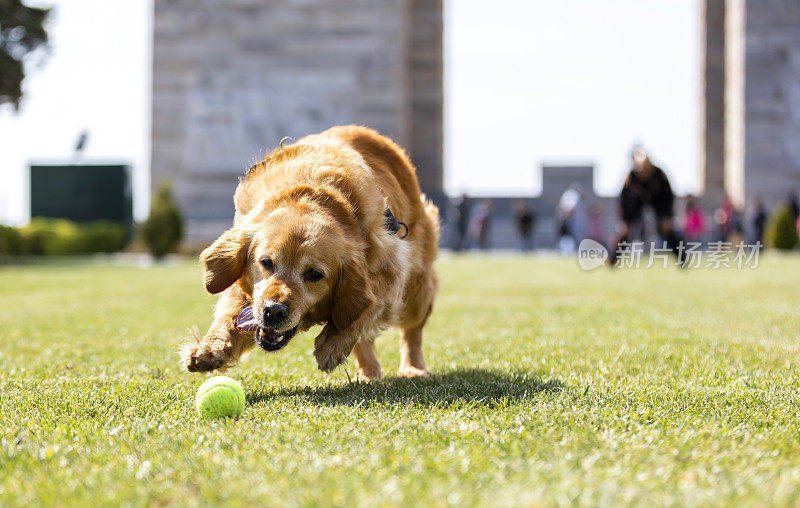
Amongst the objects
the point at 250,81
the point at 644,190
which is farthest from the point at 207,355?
the point at 250,81

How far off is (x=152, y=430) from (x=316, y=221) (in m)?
1.22

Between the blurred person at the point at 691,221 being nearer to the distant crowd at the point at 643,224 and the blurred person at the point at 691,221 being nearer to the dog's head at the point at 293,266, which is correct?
the distant crowd at the point at 643,224

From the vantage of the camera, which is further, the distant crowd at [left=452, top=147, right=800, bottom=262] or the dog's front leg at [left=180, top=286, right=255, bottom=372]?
the distant crowd at [left=452, top=147, right=800, bottom=262]

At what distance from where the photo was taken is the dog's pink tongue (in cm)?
369

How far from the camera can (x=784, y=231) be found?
95.2 ft

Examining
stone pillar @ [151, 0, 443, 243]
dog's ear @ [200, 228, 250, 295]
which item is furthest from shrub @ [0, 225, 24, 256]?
dog's ear @ [200, 228, 250, 295]

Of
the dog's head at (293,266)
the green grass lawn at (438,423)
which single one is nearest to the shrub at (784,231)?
the green grass lawn at (438,423)

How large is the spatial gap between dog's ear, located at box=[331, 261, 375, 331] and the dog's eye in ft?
0.53

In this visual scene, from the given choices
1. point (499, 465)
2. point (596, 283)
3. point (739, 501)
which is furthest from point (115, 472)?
point (596, 283)

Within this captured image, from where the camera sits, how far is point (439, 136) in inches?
1758

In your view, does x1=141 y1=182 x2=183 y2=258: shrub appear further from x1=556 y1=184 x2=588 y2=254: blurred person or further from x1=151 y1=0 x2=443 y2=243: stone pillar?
x1=556 y1=184 x2=588 y2=254: blurred person

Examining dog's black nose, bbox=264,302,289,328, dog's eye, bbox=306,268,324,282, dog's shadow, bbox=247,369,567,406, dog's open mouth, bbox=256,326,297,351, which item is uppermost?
dog's eye, bbox=306,268,324,282

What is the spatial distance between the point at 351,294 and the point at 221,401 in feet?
2.77

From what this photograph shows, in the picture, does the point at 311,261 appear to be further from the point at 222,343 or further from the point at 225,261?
the point at 222,343
